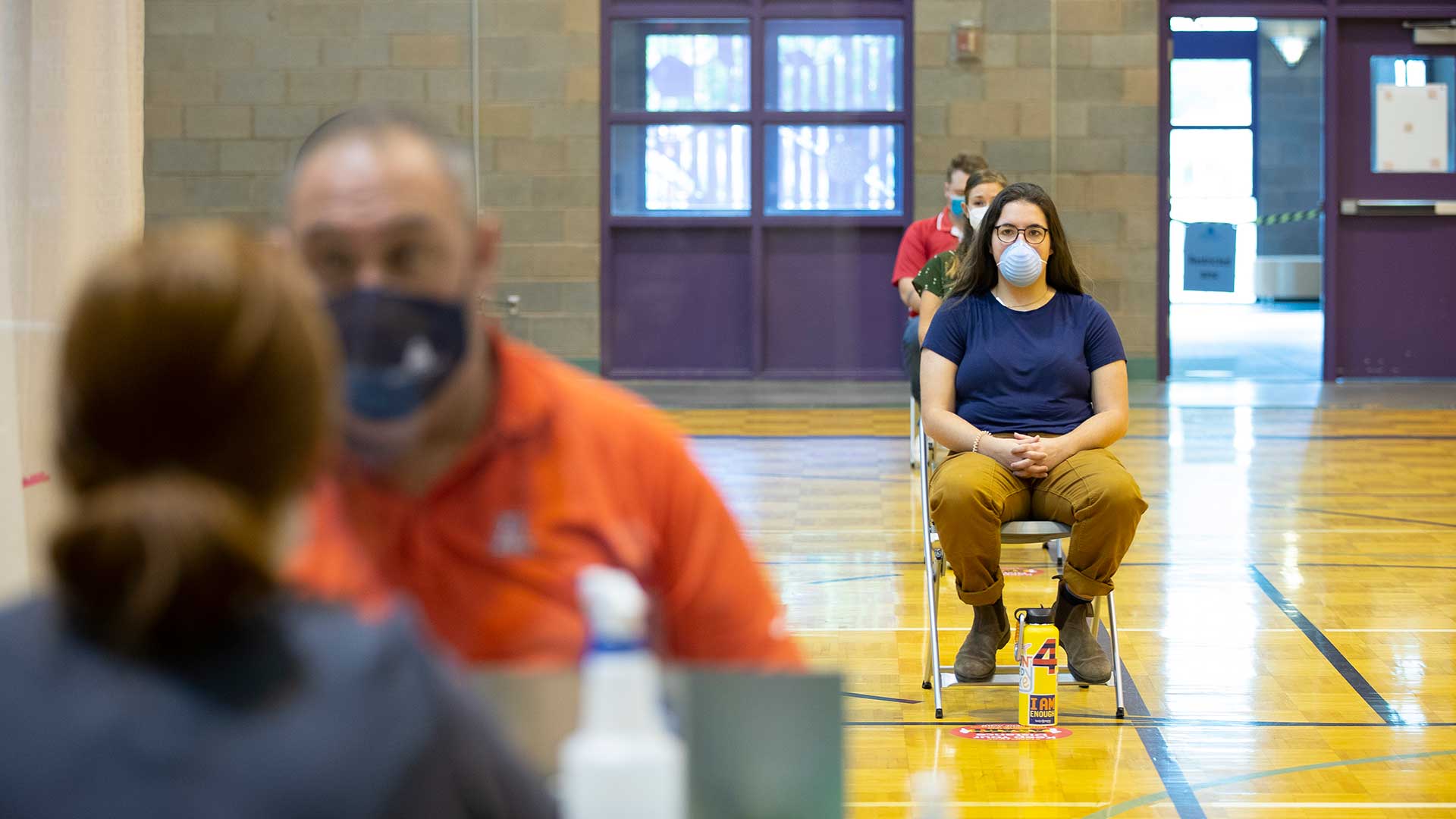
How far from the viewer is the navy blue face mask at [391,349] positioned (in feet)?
3.60

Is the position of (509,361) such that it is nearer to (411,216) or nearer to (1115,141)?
(411,216)

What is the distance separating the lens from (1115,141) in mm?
10391

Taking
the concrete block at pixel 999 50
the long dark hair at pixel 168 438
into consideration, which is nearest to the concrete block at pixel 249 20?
the concrete block at pixel 999 50

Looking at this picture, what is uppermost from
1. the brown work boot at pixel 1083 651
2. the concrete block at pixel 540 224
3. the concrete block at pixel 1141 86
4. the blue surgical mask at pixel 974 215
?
the concrete block at pixel 1141 86

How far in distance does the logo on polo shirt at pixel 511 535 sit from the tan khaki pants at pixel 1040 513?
2.55m

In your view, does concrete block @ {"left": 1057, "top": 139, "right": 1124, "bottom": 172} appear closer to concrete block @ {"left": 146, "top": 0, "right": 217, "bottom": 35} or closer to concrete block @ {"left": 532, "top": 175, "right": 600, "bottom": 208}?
concrete block @ {"left": 532, "top": 175, "right": 600, "bottom": 208}

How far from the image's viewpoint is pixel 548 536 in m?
1.24

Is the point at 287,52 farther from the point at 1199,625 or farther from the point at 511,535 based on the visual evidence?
the point at 511,535

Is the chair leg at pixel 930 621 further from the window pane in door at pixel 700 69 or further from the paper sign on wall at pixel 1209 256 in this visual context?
the paper sign on wall at pixel 1209 256

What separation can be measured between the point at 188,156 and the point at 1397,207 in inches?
309

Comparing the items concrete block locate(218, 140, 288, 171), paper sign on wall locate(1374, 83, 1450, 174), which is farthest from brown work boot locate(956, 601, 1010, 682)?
paper sign on wall locate(1374, 83, 1450, 174)

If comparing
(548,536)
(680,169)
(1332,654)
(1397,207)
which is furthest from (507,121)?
(548,536)

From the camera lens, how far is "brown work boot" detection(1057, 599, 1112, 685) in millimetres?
3807

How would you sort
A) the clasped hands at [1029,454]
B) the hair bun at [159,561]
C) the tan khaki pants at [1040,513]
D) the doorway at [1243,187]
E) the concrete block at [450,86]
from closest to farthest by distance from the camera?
1. the hair bun at [159,561]
2. the tan khaki pants at [1040,513]
3. the clasped hands at [1029,454]
4. the concrete block at [450,86]
5. the doorway at [1243,187]
